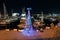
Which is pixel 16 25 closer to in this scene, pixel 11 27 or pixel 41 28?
pixel 11 27

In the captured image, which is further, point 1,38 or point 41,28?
point 41,28

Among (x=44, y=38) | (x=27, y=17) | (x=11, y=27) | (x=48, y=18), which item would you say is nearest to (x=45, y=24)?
(x=48, y=18)

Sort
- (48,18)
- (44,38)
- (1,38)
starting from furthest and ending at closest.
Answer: (48,18)
(1,38)
(44,38)

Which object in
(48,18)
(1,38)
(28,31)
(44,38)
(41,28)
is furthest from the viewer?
(48,18)

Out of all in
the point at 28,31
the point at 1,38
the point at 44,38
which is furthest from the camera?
the point at 28,31

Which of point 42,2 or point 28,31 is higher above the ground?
point 42,2

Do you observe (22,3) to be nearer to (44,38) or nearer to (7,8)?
(7,8)

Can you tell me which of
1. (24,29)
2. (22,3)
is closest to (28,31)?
(24,29)

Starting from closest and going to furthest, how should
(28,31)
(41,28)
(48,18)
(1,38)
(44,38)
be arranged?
(44,38)
(1,38)
(28,31)
(41,28)
(48,18)

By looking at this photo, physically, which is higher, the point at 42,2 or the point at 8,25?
the point at 42,2
